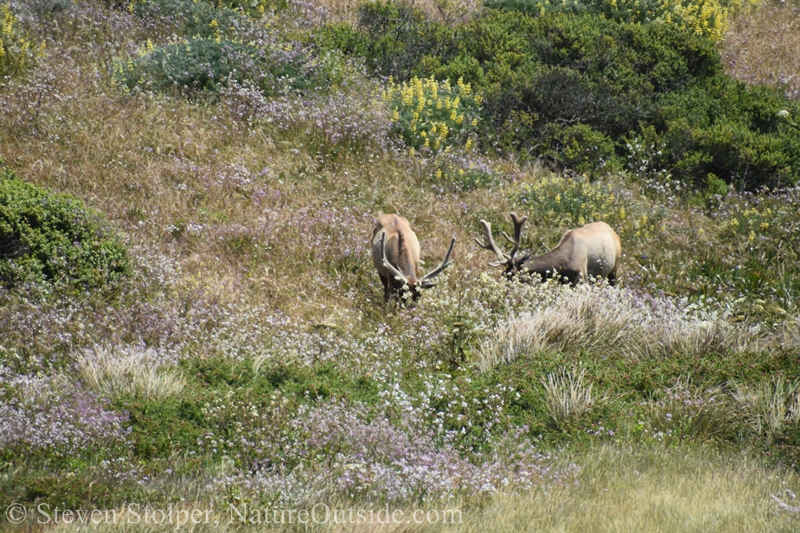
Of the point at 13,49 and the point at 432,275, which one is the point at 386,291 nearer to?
the point at 432,275

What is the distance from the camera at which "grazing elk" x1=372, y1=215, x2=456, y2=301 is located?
35.8 feet

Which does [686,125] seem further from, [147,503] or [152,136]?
[147,503]

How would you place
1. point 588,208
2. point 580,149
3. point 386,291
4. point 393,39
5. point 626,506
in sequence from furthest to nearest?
point 393,39 → point 580,149 → point 588,208 → point 386,291 → point 626,506

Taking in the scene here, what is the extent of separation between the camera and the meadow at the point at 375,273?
641 cm

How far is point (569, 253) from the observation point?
11242mm

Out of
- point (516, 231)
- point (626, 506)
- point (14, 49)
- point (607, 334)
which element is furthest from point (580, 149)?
point (626, 506)

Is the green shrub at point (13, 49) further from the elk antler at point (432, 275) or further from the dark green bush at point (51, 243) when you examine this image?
the elk antler at point (432, 275)

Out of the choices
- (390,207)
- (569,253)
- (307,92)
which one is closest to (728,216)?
(569,253)

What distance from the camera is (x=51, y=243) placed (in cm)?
Result: 1010

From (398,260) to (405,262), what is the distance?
110 millimetres

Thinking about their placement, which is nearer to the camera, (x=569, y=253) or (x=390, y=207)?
(x=569, y=253)

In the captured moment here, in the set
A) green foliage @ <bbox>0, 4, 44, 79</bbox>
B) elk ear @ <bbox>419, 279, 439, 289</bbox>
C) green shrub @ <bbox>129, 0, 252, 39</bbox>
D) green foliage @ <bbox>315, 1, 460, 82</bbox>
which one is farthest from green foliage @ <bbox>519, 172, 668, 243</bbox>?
green foliage @ <bbox>0, 4, 44, 79</bbox>

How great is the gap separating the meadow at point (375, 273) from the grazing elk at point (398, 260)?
27cm

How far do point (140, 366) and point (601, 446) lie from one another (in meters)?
4.16
